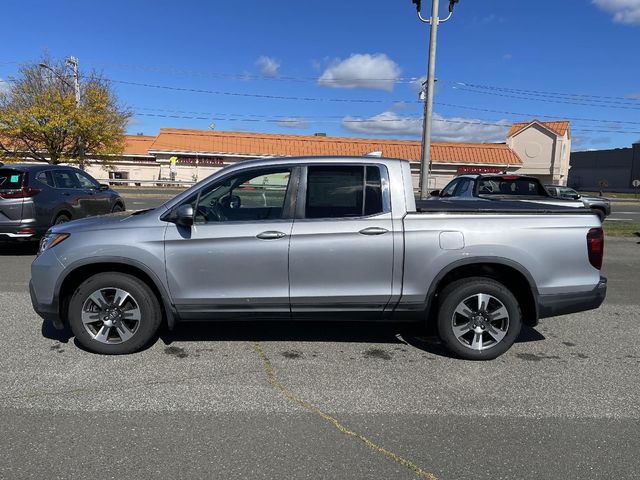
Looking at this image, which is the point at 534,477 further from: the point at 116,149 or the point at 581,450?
the point at 116,149

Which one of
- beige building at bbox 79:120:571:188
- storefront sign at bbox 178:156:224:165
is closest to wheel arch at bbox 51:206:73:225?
beige building at bbox 79:120:571:188

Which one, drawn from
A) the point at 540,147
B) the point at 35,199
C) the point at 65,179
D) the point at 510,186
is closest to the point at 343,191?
the point at 510,186

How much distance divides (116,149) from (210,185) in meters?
27.7

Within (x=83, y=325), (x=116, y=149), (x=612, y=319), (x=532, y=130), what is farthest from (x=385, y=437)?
(x=532, y=130)

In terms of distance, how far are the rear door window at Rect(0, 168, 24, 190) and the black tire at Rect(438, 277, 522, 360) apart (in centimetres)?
802

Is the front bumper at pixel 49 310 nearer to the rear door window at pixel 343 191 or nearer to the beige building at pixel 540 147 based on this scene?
the rear door window at pixel 343 191

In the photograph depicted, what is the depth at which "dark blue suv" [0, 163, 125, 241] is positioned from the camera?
8500 millimetres

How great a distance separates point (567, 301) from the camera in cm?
425

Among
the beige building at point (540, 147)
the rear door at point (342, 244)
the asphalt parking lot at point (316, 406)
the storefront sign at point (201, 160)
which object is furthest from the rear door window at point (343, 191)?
the beige building at point (540, 147)

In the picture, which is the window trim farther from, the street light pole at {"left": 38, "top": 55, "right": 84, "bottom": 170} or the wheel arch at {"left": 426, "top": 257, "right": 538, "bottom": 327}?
the street light pole at {"left": 38, "top": 55, "right": 84, "bottom": 170}

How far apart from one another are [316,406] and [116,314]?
2.06m

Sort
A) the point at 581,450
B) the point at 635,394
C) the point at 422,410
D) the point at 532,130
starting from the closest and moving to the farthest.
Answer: the point at 581,450 → the point at 422,410 → the point at 635,394 → the point at 532,130

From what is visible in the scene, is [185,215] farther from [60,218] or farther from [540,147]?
[540,147]

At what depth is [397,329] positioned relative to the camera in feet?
17.1
